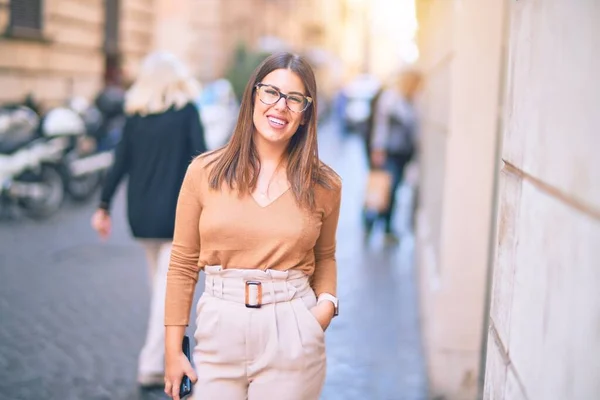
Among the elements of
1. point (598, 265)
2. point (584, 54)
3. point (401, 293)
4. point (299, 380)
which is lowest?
point (401, 293)

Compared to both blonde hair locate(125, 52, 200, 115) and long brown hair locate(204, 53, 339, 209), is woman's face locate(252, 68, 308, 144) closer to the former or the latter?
long brown hair locate(204, 53, 339, 209)

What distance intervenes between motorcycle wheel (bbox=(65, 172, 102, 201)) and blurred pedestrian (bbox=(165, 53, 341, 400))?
31.5ft

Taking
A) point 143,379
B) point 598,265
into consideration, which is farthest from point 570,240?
point 143,379

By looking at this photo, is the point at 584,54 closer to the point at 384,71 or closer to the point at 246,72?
the point at 246,72

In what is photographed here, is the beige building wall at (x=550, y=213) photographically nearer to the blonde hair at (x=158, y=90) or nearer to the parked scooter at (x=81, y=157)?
the blonde hair at (x=158, y=90)

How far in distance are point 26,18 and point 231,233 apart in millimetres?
14566

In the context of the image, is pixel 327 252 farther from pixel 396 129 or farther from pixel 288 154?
pixel 396 129

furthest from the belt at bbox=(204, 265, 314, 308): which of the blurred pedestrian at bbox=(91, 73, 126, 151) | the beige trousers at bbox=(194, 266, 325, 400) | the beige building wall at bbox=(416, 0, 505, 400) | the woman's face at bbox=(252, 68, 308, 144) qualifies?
the blurred pedestrian at bbox=(91, 73, 126, 151)

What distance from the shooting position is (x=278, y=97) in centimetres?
272

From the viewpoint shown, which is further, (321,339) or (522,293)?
(321,339)

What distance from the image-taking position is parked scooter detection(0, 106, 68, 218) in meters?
10.8

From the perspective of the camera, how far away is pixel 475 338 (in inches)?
203

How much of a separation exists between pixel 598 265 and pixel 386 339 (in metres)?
5.07

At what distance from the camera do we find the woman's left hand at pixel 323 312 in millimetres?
2756
